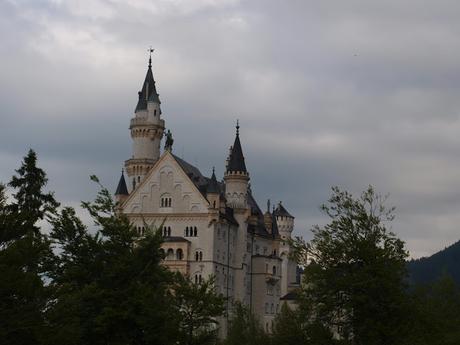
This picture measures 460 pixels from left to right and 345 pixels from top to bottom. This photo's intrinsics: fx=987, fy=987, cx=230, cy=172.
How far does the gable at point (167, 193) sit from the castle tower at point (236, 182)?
8.40m

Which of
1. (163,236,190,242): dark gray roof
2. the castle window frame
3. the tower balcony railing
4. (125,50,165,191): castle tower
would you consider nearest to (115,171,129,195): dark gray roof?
(125,50,165,191): castle tower

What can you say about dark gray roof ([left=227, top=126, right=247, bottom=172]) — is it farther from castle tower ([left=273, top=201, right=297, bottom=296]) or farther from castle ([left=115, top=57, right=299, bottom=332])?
castle tower ([left=273, top=201, right=297, bottom=296])

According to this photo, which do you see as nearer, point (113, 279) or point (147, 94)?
point (113, 279)

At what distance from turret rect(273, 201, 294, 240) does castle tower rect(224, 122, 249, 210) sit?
30596 mm

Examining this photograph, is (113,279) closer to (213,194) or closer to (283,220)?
(213,194)

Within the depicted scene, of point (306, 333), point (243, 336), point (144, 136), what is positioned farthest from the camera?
point (144, 136)

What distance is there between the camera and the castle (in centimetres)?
12325

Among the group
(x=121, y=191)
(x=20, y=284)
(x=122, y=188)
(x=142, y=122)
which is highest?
(x=142, y=122)

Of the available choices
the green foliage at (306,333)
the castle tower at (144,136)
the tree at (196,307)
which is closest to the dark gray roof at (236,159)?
the castle tower at (144,136)

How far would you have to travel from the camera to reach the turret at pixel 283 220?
535 feet

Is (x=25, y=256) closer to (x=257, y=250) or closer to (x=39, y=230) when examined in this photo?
(x=39, y=230)

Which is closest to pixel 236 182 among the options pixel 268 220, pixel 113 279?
pixel 268 220

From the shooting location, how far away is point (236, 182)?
132 m

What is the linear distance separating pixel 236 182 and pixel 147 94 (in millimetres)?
17887
